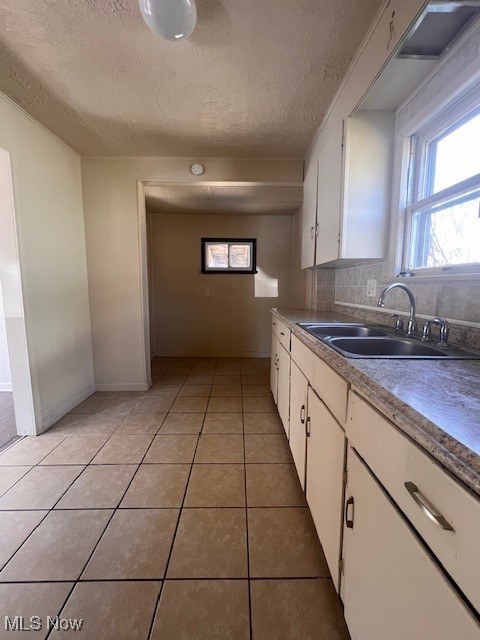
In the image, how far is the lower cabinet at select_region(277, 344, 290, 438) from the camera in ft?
6.03

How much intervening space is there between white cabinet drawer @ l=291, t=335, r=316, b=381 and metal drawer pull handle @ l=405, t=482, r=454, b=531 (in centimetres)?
70

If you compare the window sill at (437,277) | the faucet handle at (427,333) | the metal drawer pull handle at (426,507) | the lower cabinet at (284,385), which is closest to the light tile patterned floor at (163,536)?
the lower cabinet at (284,385)

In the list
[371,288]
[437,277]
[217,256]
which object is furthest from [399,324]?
[217,256]

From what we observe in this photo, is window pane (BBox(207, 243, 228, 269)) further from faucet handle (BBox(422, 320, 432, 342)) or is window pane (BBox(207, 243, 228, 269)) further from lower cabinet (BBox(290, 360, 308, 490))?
faucet handle (BBox(422, 320, 432, 342))

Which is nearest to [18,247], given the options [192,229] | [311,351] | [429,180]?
[311,351]

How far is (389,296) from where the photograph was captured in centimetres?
170

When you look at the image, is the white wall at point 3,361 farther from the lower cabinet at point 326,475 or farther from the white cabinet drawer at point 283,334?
the lower cabinet at point 326,475

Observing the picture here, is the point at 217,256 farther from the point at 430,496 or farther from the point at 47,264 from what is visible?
Result: the point at 430,496

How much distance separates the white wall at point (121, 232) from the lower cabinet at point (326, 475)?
7.17 feet

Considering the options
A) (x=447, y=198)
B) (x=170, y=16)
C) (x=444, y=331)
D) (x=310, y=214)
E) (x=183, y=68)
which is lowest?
(x=444, y=331)

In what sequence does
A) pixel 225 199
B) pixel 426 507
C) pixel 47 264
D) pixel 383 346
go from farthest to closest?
pixel 225 199 → pixel 47 264 → pixel 383 346 → pixel 426 507

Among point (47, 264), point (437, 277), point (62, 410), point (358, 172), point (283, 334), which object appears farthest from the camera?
point (62, 410)

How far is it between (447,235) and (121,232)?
2.70 metres

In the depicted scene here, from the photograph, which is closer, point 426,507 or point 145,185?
point 426,507
